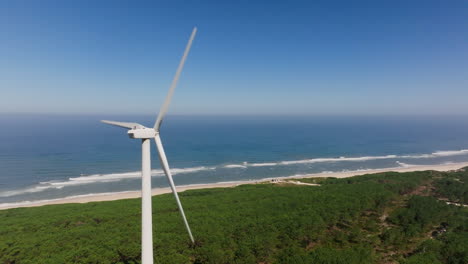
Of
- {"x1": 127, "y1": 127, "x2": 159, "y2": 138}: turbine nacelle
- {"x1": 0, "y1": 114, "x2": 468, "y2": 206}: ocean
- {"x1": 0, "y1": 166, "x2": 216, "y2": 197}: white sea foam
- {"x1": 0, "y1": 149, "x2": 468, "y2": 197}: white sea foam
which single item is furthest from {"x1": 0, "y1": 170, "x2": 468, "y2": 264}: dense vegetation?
{"x1": 0, "y1": 114, "x2": 468, "y2": 206}: ocean

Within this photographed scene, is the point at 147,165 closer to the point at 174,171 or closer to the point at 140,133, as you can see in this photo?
the point at 140,133

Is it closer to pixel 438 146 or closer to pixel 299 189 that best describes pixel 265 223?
pixel 299 189

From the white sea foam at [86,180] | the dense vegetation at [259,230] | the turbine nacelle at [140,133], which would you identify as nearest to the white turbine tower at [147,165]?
the turbine nacelle at [140,133]

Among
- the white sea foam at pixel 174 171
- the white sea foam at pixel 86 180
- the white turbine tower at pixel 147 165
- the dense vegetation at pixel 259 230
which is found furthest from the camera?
the white sea foam at pixel 174 171

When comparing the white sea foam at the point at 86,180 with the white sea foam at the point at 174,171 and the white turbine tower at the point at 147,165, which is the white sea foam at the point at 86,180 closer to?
the white sea foam at the point at 174,171

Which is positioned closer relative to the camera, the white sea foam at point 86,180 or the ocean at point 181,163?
the white sea foam at point 86,180

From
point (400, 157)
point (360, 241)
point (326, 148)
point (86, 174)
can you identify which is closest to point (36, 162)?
point (86, 174)

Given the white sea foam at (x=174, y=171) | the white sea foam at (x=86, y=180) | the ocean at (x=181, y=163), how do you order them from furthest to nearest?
the ocean at (x=181, y=163)
the white sea foam at (x=174, y=171)
the white sea foam at (x=86, y=180)

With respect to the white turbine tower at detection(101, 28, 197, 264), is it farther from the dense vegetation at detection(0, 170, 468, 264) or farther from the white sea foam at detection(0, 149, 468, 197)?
the white sea foam at detection(0, 149, 468, 197)

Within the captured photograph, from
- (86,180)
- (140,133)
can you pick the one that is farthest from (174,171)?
(140,133)
